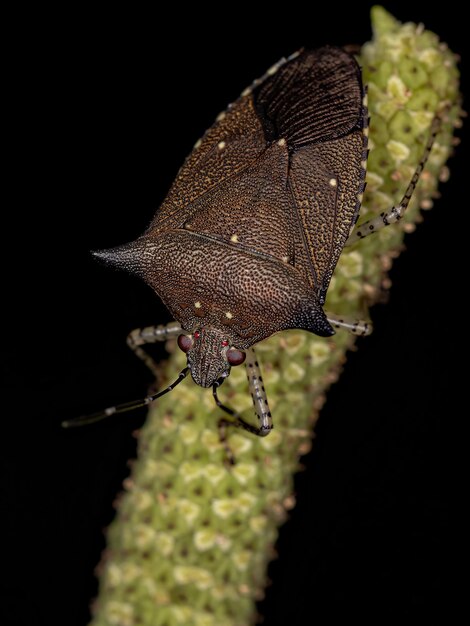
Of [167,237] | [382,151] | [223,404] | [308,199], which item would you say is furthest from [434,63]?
[223,404]

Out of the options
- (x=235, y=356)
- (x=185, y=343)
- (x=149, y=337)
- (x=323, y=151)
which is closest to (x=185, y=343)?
(x=185, y=343)

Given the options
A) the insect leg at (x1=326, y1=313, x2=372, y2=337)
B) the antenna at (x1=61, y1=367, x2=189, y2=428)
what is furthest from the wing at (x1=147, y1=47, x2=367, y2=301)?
the antenna at (x1=61, y1=367, x2=189, y2=428)

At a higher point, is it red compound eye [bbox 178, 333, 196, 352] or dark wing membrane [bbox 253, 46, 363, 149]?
dark wing membrane [bbox 253, 46, 363, 149]

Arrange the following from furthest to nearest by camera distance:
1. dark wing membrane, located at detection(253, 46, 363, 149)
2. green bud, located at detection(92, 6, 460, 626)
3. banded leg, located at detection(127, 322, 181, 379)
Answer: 1. banded leg, located at detection(127, 322, 181, 379)
2. dark wing membrane, located at detection(253, 46, 363, 149)
3. green bud, located at detection(92, 6, 460, 626)

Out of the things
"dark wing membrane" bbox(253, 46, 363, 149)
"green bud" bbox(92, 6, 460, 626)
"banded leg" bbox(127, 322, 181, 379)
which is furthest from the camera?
"banded leg" bbox(127, 322, 181, 379)

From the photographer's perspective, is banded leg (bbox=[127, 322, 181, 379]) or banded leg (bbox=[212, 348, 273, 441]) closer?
banded leg (bbox=[212, 348, 273, 441])

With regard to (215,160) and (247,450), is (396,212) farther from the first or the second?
(247,450)

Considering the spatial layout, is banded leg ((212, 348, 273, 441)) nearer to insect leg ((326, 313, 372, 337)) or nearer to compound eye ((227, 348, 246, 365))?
compound eye ((227, 348, 246, 365))

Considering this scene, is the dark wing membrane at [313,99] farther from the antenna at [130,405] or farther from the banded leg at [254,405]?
the antenna at [130,405]
